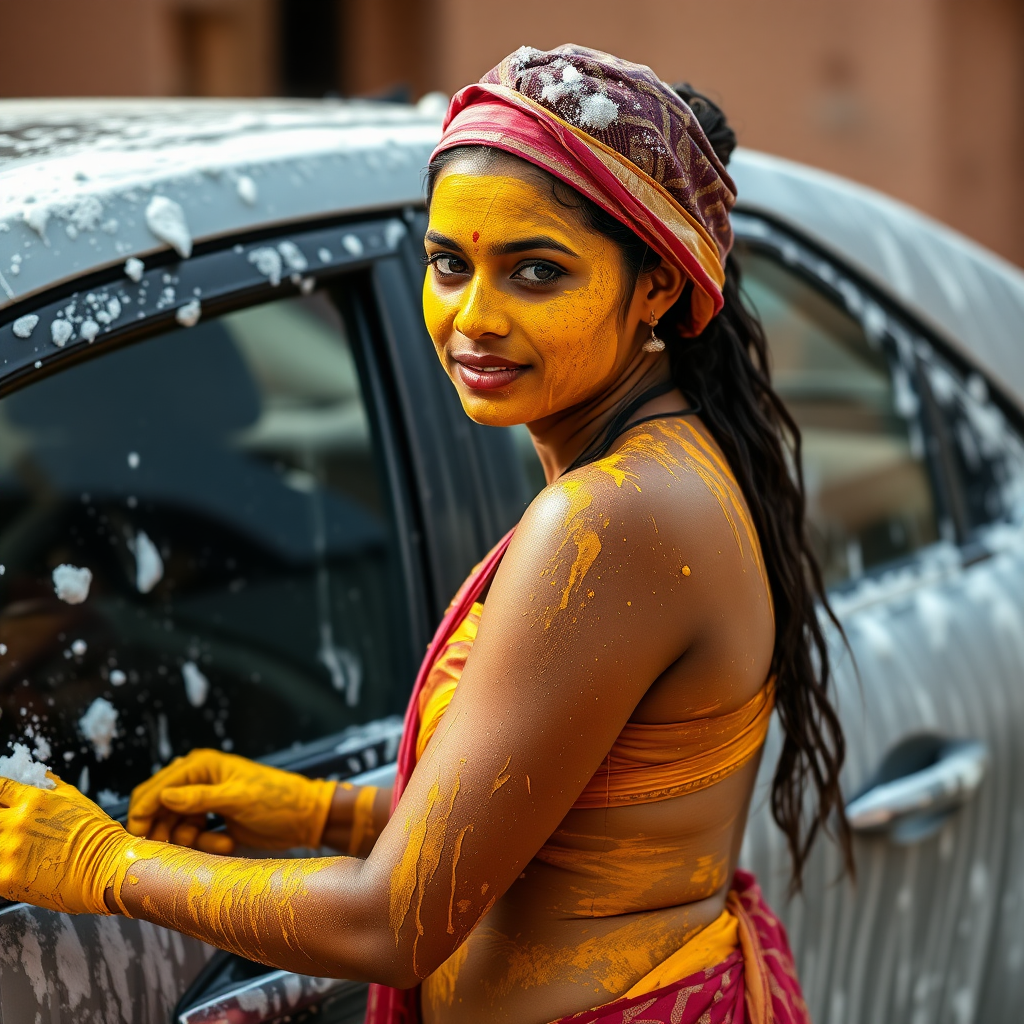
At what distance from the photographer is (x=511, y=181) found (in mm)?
1219

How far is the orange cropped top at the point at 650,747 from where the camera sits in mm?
1257

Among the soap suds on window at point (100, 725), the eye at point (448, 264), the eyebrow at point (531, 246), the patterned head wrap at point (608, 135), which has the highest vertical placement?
the patterned head wrap at point (608, 135)

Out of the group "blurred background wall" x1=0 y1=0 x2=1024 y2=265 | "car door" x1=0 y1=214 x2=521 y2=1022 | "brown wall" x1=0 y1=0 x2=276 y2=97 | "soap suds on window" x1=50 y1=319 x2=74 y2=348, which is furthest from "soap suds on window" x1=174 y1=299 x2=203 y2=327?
"brown wall" x1=0 y1=0 x2=276 y2=97

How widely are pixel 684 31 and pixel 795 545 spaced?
672 cm

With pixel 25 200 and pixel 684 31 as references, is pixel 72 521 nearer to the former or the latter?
pixel 25 200

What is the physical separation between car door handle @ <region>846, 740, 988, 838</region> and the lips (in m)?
1.02

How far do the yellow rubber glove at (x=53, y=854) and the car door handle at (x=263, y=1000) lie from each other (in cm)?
22

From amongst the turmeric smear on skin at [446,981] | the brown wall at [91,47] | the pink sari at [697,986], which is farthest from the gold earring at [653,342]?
the brown wall at [91,47]

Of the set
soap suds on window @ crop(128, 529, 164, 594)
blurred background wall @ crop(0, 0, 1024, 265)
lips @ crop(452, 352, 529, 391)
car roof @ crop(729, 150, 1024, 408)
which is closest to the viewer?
lips @ crop(452, 352, 529, 391)

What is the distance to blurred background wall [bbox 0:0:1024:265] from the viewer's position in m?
7.16

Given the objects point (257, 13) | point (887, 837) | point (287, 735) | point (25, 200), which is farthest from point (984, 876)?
point (257, 13)

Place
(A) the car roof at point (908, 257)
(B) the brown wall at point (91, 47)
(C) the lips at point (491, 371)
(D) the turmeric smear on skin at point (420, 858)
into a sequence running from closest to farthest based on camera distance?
(D) the turmeric smear on skin at point (420, 858) → (C) the lips at point (491, 371) → (A) the car roof at point (908, 257) → (B) the brown wall at point (91, 47)

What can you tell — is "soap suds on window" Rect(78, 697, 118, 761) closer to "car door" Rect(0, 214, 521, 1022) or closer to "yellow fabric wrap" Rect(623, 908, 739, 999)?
"car door" Rect(0, 214, 521, 1022)

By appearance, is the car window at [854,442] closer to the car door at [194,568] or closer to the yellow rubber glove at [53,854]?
the car door at [194,568]
